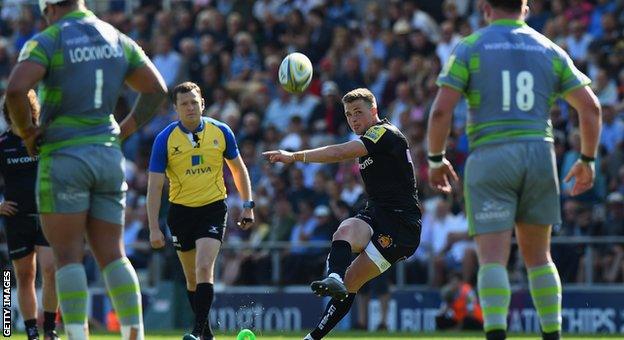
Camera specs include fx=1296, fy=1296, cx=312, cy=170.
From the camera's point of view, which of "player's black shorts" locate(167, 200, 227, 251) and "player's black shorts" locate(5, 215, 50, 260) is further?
"player's black shorts" locate(5, 215, 50, 260)

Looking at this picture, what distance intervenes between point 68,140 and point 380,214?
3998 millimetres

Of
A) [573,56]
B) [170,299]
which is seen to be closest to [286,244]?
[170,299]

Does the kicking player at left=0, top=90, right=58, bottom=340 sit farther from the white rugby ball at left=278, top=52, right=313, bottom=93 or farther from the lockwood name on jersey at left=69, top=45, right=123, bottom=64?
the lockwood name on jersey at left=69, top=45, right=123, bottom=64

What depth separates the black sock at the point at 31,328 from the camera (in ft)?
43.1

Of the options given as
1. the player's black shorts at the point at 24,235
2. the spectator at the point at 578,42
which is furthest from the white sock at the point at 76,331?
the spectator at the point at 578,42

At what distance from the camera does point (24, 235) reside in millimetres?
13156

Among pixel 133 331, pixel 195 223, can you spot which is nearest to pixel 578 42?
pixel 195 223

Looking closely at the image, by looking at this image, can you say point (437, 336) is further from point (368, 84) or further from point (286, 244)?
point (368, 84)

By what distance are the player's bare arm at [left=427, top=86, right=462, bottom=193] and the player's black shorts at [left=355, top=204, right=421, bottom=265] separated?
2.98m

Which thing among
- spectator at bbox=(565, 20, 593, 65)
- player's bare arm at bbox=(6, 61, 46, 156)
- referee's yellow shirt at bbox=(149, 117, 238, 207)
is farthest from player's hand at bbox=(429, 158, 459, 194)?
spectator at bbox=(565, 20, 593, 65)

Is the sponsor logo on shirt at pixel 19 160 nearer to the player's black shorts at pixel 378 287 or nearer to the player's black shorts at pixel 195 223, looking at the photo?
the player's black shorts at pixel 195 223

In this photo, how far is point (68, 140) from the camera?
8.81 meters

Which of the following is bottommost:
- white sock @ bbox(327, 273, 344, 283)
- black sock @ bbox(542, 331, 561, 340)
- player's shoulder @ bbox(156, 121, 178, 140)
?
black sock @ bbox(542, 331, 561, 340)

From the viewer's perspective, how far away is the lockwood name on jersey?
881cm
